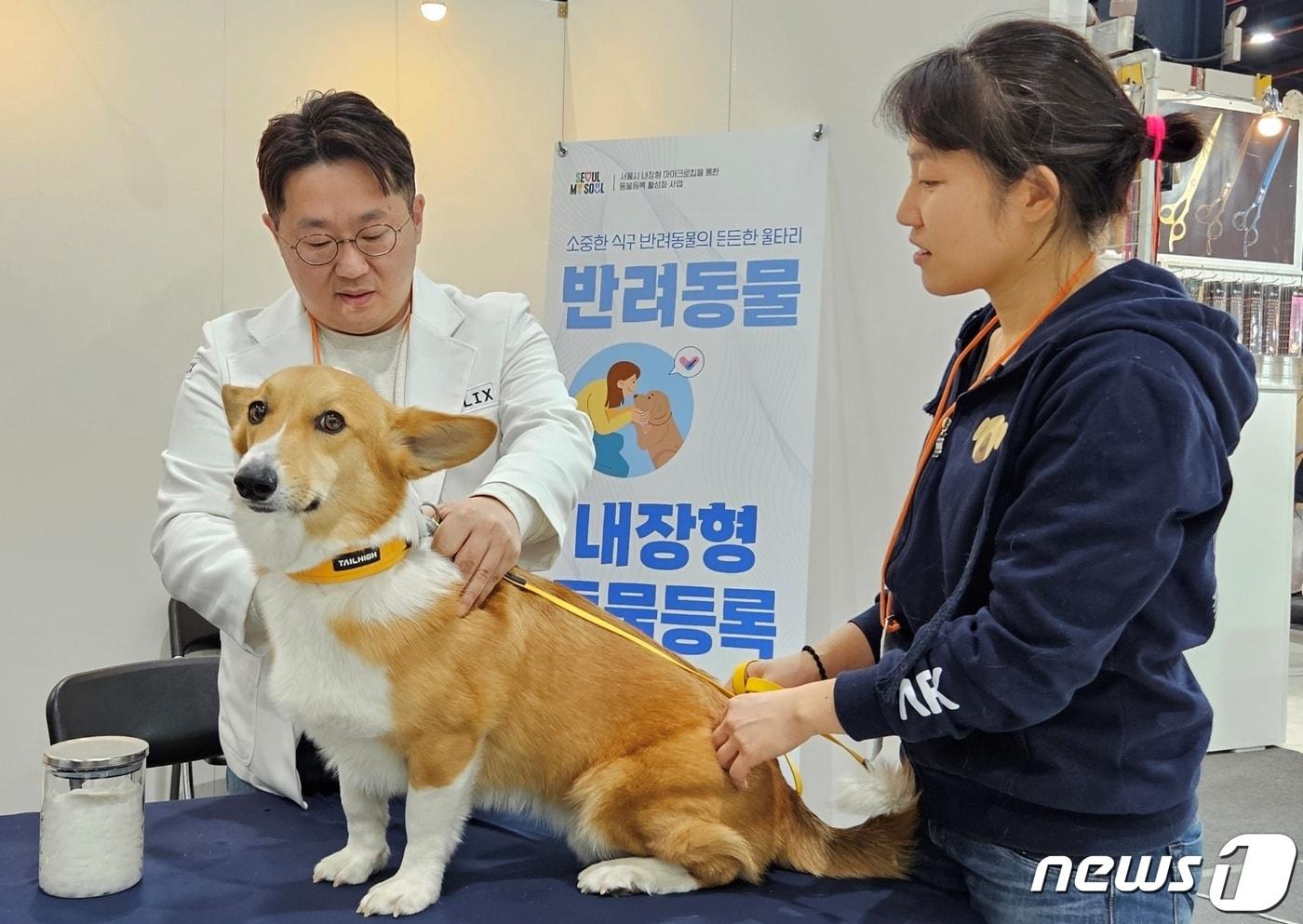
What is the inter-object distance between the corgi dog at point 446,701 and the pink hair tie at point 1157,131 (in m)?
0.86

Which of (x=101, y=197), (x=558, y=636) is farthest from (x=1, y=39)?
(x=558, y=636)

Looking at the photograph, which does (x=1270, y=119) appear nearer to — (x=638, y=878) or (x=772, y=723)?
(x=772, y=723)

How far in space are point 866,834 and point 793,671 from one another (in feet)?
0.88

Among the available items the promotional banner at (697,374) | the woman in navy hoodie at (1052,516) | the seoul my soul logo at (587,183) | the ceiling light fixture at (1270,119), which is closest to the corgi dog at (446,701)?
the woman in navy hoodie at (1052,516)

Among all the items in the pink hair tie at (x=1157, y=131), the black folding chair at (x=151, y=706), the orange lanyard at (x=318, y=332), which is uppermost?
the pink hair tie at (x=1157, y=131)

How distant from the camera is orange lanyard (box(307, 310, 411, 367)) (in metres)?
1.95

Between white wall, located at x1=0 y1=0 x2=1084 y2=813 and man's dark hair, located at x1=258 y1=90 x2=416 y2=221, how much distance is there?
2.06 m

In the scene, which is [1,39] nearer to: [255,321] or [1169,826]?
[255,321]

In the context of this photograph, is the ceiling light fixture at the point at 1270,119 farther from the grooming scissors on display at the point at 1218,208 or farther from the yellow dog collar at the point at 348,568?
the yellow dog collar at the point at 348,568

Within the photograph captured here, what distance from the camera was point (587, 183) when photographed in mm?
3920

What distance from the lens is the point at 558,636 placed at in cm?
158

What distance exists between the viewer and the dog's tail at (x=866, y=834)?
1500 millimetres

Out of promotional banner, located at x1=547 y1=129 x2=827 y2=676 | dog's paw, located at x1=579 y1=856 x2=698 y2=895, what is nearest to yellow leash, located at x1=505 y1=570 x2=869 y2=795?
dog's paw, located at x1=579 y1=856 x2=698 y2=895

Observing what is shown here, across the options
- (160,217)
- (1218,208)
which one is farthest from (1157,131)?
(1218,208)
